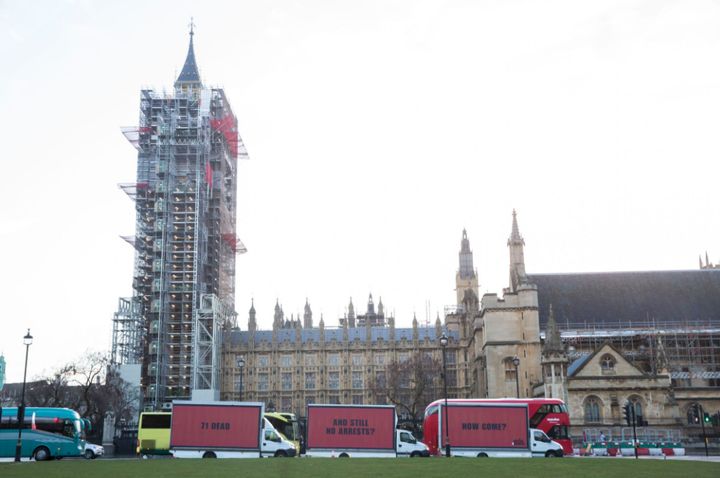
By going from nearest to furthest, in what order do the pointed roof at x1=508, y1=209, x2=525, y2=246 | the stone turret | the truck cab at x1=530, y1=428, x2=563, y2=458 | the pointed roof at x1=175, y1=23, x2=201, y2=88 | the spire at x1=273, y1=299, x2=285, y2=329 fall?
the truck cab at x1=530, y1=428, x2=563, y2=458
the stone turret
the pointed roof at x1=508, y1=209, x2=525, y2=246
the pointed roof at x1=175, y1=23, x2=201, y2=88
the spire at x1=273, y1=299, x2=285, y2=329

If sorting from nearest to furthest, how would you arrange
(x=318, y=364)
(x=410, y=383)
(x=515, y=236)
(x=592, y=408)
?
(x=592, y=408) → (x=515, y=236) → (x=410, y=383) → (x=318, y=364)

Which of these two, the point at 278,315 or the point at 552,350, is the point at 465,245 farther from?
the point at 552,350

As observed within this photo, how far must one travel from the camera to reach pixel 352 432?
3981cm

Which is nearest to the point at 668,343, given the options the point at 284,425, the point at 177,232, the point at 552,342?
the point at 552,342

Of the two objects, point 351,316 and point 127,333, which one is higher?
point 351,316

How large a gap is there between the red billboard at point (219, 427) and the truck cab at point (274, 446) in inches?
50.3

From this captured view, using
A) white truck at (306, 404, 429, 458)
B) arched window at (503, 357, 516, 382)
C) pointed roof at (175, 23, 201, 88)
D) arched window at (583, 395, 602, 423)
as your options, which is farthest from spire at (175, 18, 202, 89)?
white truck at (306, 404, 429, 458)

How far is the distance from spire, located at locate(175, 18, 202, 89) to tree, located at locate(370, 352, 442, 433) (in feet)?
152

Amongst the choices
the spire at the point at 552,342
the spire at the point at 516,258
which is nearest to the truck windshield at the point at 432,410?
the spire at the point at 552,342

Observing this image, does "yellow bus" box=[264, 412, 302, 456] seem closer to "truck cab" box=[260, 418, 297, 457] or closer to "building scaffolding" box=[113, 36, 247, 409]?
"truck cab" box=[260, 418, 297, 457]

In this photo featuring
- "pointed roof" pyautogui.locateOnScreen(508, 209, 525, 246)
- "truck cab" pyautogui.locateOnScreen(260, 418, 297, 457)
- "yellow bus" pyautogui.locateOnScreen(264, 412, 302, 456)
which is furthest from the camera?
"pointed roof" pyautogui.locateOnScreen(508, 209, 525, 246)

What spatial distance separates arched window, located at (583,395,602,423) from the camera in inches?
2306

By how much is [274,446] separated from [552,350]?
1047 inches

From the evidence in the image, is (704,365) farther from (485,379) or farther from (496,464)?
(496,464)
